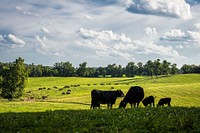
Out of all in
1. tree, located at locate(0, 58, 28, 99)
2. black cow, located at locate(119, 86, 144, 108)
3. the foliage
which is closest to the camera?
the foliage

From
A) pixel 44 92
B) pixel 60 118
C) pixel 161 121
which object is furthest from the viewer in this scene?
pixel 44 92

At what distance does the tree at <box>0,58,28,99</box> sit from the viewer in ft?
359

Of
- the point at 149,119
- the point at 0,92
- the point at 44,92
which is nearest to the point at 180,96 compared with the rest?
the point at 44,92

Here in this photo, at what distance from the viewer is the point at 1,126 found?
16.4m

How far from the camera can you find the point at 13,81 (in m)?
111

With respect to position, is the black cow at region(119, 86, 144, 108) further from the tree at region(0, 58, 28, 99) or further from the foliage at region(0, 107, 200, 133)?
the tree at region(0, 58, 28, 99)

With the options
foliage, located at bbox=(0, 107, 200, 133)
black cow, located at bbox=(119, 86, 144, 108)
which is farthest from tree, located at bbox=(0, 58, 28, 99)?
foliage, located at bbox=(0, 107, 200, 133)

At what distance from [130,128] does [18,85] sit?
10154cm

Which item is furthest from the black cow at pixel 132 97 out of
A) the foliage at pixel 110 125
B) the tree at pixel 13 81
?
the tree at pixel 13 81

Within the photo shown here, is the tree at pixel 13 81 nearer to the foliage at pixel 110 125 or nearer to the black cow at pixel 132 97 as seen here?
the black cow at pixel 132 97

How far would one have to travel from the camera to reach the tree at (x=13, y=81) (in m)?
110

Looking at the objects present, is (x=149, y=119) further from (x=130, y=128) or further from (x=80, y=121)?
(x=80, y=121)

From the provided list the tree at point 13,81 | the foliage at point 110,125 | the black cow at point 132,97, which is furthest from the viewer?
the tree at point 13,81

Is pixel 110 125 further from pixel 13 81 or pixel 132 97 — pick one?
pixel 13 81
